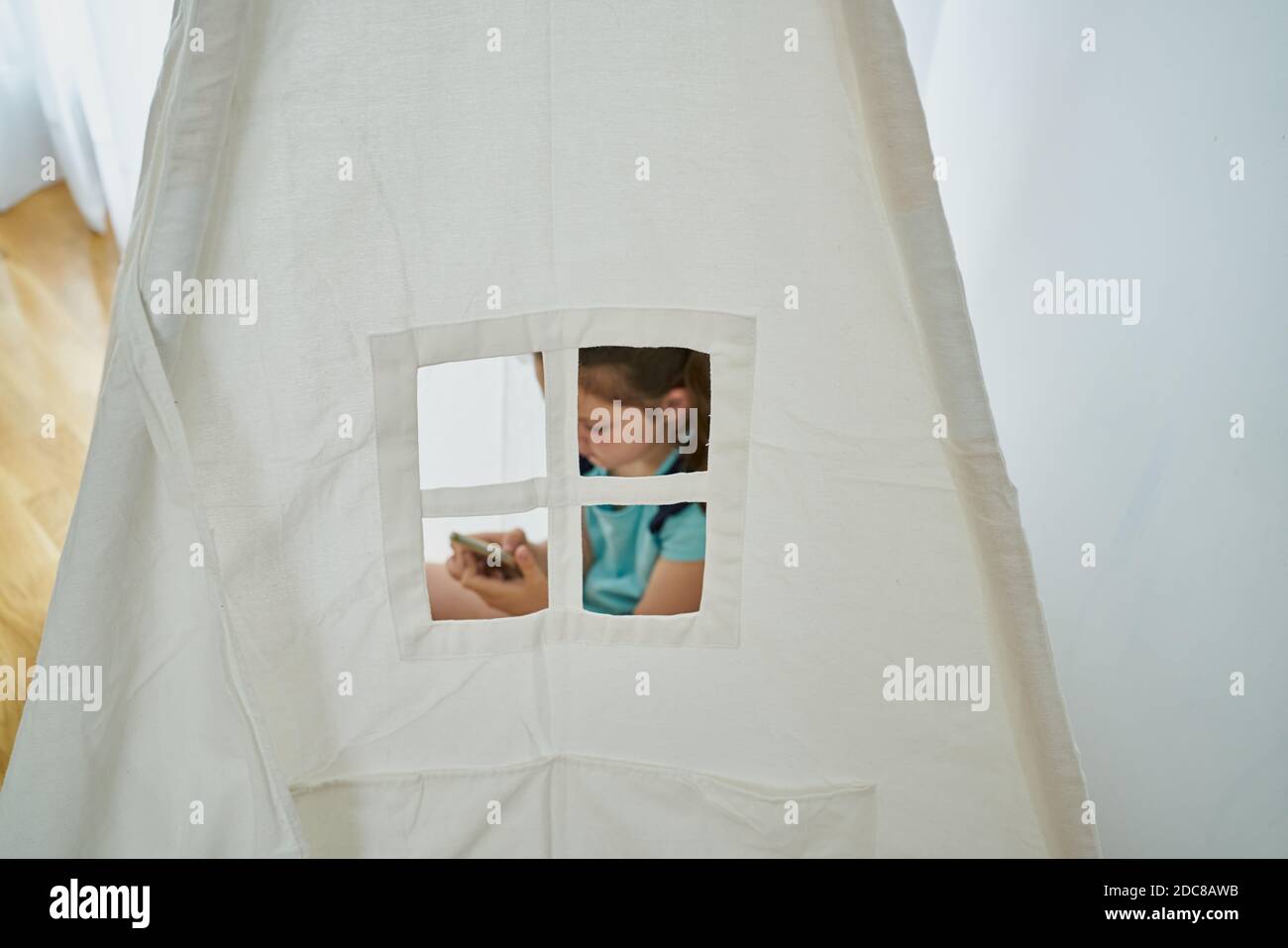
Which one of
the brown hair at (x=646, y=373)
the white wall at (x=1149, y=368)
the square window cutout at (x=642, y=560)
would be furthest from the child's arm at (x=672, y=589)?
the white wall at (x=1149, y=368)

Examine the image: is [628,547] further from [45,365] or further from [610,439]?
[45,365]

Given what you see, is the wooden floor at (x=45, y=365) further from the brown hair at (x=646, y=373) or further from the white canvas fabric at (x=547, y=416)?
the brown hair at (x=646, y=373)

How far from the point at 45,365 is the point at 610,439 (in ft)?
3.13

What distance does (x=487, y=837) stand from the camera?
0.70 metres

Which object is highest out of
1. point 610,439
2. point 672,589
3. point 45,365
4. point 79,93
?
point 79,93

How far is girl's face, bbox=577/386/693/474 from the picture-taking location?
603mm

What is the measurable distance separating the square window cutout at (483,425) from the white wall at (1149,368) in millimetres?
537

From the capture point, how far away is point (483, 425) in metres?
0.63

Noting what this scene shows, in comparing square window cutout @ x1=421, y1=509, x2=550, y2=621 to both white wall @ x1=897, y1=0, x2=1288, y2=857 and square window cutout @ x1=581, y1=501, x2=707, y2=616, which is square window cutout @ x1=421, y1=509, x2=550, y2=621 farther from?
white wall @ x1=897, y1=0, x2=1288, y2=857

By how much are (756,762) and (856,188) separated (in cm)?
43

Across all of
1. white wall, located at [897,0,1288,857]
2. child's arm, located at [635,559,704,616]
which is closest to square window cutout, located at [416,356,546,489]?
child's arm, located at [635,559,704,616]

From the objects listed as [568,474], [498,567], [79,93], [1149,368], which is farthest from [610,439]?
[79,93]

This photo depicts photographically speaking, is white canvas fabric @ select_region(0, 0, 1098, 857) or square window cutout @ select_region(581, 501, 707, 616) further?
square window cutout @ select_region(581, 501, 707, 616)
